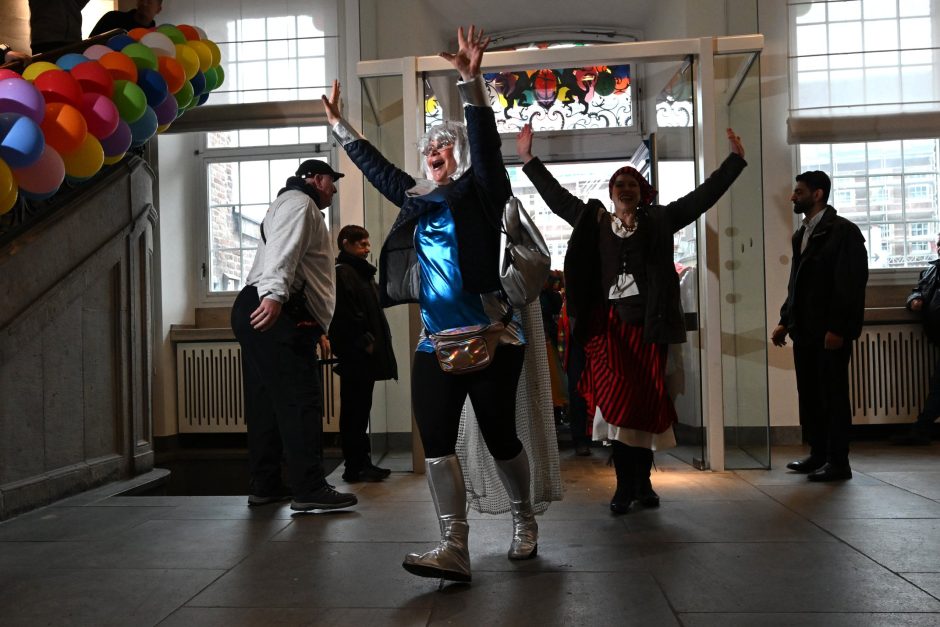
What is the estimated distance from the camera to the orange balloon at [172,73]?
4375 millimetres

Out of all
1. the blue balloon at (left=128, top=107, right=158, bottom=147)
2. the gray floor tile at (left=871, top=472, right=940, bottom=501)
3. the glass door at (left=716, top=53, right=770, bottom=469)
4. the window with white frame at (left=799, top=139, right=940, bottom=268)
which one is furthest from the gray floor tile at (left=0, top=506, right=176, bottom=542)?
the window with white frame at (left=799, top=139, right=940, bottom=268)

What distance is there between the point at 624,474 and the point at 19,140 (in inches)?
Answer: 107

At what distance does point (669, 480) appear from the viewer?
461cm

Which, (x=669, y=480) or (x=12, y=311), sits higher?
(x=12, y=311)

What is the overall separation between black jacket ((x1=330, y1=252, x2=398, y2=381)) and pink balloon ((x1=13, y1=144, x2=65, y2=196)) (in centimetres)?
166

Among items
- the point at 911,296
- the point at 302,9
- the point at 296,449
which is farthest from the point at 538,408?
the point at 302,9

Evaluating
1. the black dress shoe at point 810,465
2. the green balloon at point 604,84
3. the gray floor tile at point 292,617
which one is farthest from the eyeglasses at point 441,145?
the green balloon at point 604,84

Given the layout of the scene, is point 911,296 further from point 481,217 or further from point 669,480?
point 481,217

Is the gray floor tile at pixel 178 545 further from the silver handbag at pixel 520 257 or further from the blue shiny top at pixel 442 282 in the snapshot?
the silver handbag at pixel 520 257

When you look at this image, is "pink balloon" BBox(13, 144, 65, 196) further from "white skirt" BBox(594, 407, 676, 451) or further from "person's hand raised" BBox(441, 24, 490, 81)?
"white skirt" BBox(594, 407, 676, 451)

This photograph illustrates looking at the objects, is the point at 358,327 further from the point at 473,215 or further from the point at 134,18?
the point at 134,18

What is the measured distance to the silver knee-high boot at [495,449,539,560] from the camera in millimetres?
2857

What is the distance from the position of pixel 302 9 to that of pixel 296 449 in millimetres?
4258

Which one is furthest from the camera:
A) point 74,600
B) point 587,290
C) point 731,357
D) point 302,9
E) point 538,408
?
point 302,9
